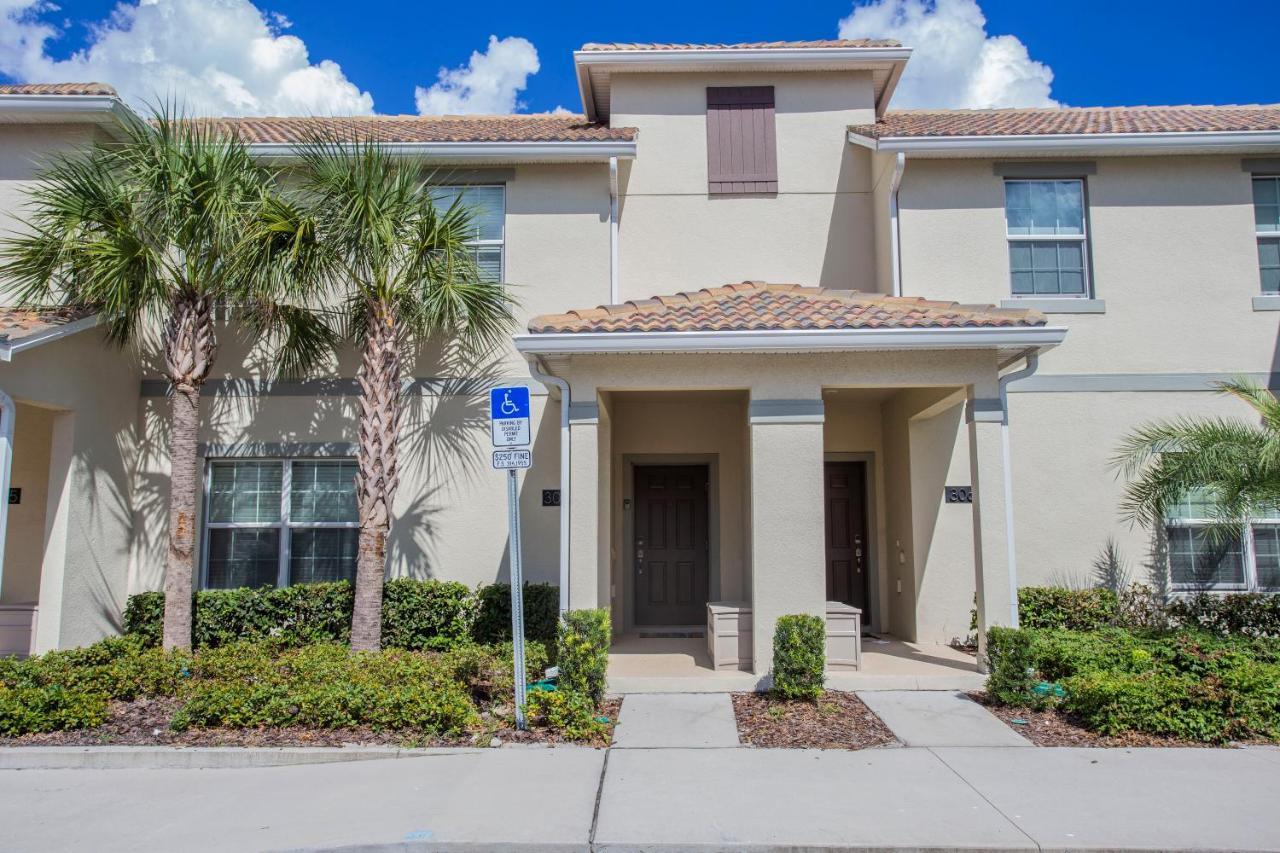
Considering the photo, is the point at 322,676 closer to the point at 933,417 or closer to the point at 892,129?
the point at 933,417

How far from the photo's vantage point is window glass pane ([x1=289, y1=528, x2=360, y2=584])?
10.7 metres

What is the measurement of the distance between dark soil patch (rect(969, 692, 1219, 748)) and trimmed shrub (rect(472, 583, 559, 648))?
453 centimetres

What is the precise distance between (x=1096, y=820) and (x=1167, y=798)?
0.72 metres

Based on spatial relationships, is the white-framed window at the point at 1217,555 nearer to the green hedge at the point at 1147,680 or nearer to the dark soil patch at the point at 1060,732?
the green hedge at the point at 1147,680

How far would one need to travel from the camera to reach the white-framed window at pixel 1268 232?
36.0 ft

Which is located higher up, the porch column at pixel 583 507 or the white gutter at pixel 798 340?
the white gutter at pixel 798 340

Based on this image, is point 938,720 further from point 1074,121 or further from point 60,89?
point 60,89

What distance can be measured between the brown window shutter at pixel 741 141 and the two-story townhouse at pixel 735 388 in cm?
4

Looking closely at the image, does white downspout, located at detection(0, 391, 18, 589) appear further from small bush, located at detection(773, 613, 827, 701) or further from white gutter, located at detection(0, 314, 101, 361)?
small bush, located at detection(773, 613, 827, 701)

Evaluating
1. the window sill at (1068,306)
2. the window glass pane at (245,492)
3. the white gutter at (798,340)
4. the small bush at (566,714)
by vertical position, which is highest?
the window sill at (1068,306)

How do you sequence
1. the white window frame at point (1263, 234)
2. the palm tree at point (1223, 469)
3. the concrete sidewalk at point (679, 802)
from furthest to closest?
the white window frame at point (1263, 234), the palm tree at point (1223, 469), the concrete sidewalk at point (679, 802)

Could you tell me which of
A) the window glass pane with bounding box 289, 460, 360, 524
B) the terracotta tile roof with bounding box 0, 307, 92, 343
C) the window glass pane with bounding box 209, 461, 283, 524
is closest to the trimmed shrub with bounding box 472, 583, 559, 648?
the window glass pane with bounding box 289, 460, 360, 524

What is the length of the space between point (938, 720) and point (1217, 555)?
17.6ft

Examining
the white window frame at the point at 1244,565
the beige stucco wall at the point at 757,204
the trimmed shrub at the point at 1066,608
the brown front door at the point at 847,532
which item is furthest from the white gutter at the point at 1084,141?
the trimmed shrub at the point at 1066,608
